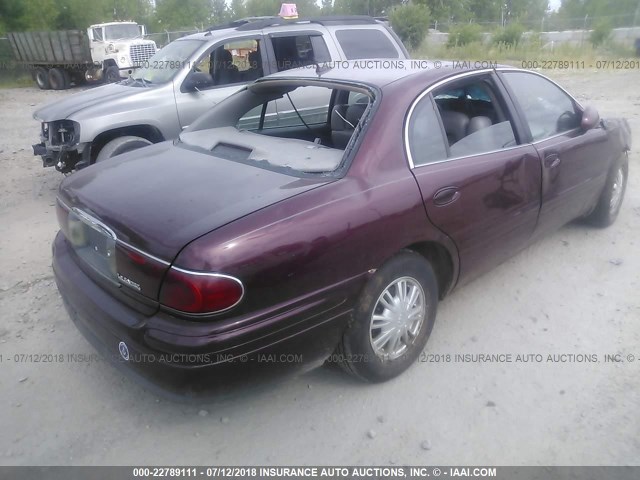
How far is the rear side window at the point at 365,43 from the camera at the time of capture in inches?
267

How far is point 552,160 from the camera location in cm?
357

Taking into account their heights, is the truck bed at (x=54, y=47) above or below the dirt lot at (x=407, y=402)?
above

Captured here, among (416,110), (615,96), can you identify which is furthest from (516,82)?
(615,96)

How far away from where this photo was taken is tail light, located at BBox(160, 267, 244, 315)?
2064 mm

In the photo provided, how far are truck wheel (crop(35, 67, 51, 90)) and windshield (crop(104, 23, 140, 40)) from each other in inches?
147

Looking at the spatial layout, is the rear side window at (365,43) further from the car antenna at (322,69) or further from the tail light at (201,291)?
the tail light at (201,291)

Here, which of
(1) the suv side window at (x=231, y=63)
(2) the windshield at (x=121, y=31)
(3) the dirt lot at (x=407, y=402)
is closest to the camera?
(3) the dirt lot at (x=407, y=402)

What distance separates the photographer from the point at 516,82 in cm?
360

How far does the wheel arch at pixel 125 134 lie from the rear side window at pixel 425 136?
12.7 ft

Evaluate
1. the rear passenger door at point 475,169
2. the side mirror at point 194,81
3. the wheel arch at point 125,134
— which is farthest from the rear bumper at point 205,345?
the side mirror at point 194,81

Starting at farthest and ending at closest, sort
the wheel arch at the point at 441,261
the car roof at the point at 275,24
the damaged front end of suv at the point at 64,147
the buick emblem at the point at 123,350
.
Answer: the car roof at the point at 275,24, the damaged front end of suv at the point at 64,147, the wheel arch at the point at 441,261, the buick emblem at the point at 123,350

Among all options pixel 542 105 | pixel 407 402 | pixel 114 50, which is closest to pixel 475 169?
pixel 542 105

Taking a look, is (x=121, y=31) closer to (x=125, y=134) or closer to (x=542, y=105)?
(x=125, y=134)

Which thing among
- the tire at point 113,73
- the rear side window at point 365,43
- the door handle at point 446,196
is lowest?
the tire at point 113,73
